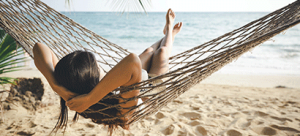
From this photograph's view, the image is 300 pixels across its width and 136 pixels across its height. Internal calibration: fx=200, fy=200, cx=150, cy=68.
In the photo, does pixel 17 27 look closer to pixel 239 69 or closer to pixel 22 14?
pixel 22 14

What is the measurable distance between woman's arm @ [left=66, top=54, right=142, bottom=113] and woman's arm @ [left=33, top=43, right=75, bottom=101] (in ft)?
0.14

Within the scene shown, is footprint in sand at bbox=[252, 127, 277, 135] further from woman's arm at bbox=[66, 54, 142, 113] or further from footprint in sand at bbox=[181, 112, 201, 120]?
woman's arm at bbox=[66, 54, 142, 113]

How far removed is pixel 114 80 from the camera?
0.78 m

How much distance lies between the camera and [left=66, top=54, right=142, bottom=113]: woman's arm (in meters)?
0.78

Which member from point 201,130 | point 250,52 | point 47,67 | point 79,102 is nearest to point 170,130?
point 201,130

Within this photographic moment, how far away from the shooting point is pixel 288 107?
205 centimetres

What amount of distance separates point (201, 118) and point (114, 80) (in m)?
1.20


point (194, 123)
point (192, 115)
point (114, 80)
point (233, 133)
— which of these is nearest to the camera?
point (114, 80)

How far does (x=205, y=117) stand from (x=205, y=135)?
0.33 m

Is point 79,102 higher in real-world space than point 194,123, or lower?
higher

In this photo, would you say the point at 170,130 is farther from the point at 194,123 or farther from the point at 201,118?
the point at 201,118

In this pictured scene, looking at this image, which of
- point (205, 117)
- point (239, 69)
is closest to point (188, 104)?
point (205, 117)

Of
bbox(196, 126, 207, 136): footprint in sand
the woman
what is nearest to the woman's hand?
the woman

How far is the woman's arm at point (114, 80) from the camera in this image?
0.78 meters
